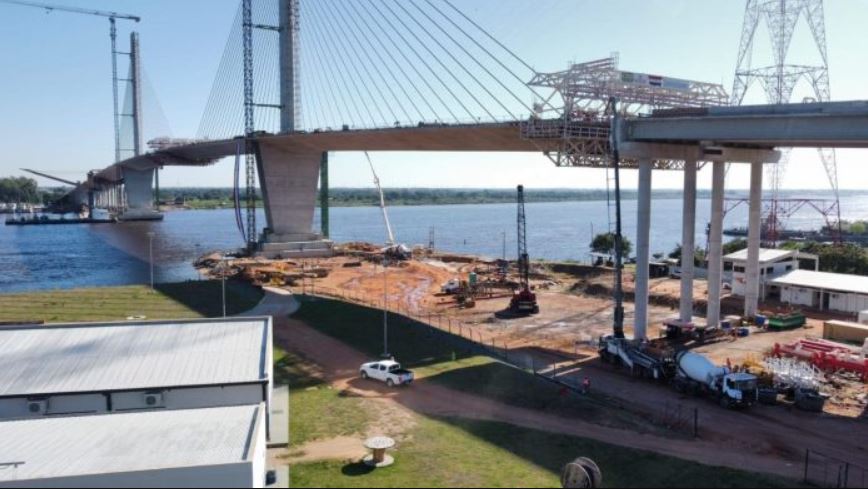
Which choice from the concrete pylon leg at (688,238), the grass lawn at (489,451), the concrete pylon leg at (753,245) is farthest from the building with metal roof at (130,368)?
the concrete pylon leg at (753,245)

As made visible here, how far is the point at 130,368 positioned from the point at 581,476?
15254mm

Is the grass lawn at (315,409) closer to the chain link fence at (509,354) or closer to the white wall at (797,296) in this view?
the chain link fence at (509,354)

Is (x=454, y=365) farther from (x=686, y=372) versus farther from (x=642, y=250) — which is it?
(x=642, y=250)

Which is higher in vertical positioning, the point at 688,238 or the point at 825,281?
the point at 688,238

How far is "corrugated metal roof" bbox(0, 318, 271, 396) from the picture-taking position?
2233 cm

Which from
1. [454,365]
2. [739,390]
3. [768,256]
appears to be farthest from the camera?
[768,256]

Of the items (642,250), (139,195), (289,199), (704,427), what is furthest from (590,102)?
(139,195)

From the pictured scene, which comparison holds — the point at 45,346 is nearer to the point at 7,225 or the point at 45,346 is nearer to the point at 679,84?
the point at 679,84

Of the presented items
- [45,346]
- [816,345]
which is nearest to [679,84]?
[816,345]

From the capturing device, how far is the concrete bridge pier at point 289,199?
280ft

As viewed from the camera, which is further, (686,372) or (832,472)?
(686,372)

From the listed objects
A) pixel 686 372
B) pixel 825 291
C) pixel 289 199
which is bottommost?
pixel 686 372

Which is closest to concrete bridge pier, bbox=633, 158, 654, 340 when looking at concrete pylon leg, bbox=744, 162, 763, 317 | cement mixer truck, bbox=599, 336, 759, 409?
cement mixer truck, bbox=599, 336, 759, 409

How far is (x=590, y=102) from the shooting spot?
127ft
